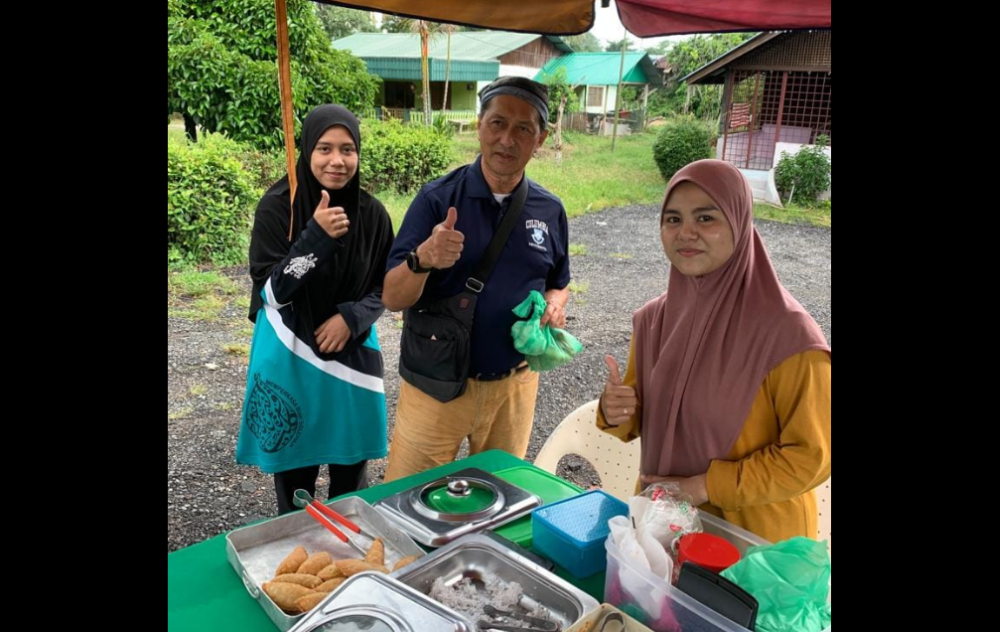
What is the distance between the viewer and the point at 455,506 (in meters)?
1.81

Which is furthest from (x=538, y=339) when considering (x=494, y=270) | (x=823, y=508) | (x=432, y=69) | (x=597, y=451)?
(x=432, y=69)

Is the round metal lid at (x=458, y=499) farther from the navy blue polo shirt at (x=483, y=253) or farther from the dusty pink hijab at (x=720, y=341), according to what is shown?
the navy blue polo shirt at (x=483, y=253)

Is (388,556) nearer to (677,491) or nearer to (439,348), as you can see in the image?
(677,491)

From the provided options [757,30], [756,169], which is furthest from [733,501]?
[756,169]

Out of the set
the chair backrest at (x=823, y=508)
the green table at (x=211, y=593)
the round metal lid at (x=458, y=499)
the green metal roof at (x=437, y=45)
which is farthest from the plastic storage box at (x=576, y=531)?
the green metal roof at (x=437, y=45)

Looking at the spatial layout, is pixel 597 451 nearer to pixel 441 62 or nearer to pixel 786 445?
pixel 786 445

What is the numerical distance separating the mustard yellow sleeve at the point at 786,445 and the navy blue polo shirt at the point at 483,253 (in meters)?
1.01

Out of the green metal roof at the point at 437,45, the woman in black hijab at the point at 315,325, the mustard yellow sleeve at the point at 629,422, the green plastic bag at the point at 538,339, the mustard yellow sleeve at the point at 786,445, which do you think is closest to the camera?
the mustard yellow sleeve at the point at 786,445

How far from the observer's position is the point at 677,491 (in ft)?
5.07

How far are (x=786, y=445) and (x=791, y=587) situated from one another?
490mm

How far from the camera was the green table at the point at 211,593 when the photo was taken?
54.2 inches

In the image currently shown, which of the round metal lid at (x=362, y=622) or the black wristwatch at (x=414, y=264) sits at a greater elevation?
the black wristwatch at (x=414, y=264)

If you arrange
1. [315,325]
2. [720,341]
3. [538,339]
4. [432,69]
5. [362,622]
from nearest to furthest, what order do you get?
[362,622] → [720,341] → [538,339] → [315,325] → [432,69]

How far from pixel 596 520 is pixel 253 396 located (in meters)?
1.56
